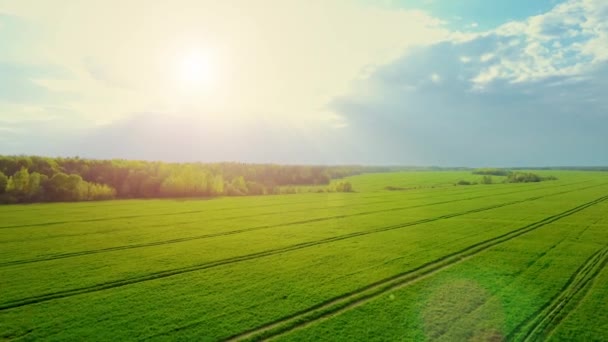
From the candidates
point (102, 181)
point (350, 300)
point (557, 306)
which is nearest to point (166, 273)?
point (350, 300)

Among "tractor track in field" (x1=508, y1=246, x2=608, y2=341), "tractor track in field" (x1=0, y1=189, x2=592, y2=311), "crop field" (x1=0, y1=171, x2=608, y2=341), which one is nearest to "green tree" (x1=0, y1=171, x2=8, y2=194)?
"crop field" (x1=0, y1=171, x2=608, y2=341)

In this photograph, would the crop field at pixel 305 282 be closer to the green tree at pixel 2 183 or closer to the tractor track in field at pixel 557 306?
the tractor track in field at pixel 557 306

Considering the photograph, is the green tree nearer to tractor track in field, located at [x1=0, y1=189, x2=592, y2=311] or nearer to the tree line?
the tree line

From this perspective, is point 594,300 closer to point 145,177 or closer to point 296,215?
point 296,215

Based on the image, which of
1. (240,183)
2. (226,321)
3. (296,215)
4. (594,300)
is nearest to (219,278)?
(226,321)

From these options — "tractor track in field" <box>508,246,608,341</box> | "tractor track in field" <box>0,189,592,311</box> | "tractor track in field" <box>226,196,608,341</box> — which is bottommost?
"tractor track in field" <box>508,246,608,341</box>

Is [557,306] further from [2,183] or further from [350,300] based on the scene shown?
[2,183]

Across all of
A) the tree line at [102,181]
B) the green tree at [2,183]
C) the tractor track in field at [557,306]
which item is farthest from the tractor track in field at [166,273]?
the green tree at [2,183]

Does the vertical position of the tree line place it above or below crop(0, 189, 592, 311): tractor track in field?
above
